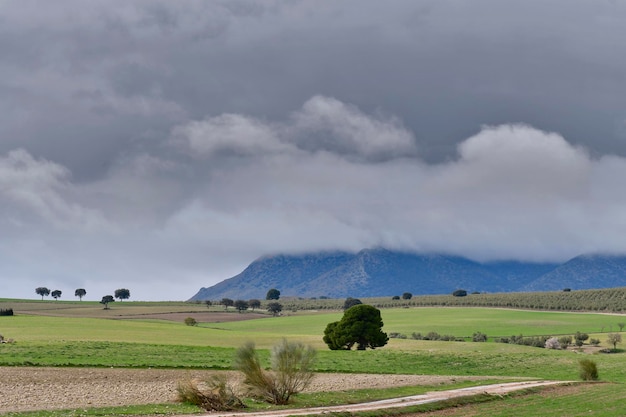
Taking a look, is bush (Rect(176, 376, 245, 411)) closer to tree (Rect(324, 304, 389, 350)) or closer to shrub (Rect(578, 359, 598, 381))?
shrub (Rect(578, 359, 598, 381))

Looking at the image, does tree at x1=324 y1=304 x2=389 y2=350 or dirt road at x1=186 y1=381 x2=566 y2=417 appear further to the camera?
tree at x1=324 y1=304 x2=389 y2=350

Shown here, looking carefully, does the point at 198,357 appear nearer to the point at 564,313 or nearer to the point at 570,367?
the point at 570,367

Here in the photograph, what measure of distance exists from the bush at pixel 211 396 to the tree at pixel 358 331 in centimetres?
5369

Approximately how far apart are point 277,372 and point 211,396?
15.5ft

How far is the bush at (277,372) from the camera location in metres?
46.4

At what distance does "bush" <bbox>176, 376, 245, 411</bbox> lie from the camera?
42.8m

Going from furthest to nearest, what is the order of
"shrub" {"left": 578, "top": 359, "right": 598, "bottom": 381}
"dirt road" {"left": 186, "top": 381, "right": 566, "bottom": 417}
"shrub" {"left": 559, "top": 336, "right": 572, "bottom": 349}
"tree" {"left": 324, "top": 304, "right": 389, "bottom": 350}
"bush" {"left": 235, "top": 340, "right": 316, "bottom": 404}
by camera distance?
1. "shrub" {"left": 559, "top": 336, "right": 572, "bottom": 349}
2. "tree" {"left": 324, "top": 304, "right": 389, "bottom": 350}
3. "shrub" {"left": 578, "top": 359, "right": 598, "bottom": 381}
4. "bush" {"left": 235, "top": 340, "right": 316, "bottom": 404}
5. "dirt road" {"left": 186, "top": 381, "right": 566, "bottom": 417}

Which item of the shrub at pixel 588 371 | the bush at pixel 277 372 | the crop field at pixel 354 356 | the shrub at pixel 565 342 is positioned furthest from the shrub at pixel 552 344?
the bush at pixel 277 372

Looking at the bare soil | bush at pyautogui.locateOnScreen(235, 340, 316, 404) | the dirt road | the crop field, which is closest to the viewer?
the dirt road

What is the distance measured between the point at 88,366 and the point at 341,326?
40877 millimetres

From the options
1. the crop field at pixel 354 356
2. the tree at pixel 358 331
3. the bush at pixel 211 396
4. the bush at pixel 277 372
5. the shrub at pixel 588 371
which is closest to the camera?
the bush at pixel 211 396

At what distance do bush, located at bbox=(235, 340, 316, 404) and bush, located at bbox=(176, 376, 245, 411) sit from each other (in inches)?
94.0

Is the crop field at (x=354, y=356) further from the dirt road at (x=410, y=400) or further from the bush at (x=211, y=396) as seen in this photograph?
the bush at (x=211, y=396)

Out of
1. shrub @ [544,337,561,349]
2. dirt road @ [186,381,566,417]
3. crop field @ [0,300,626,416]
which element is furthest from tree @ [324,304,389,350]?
dirt road @ [186,381,566,417]
